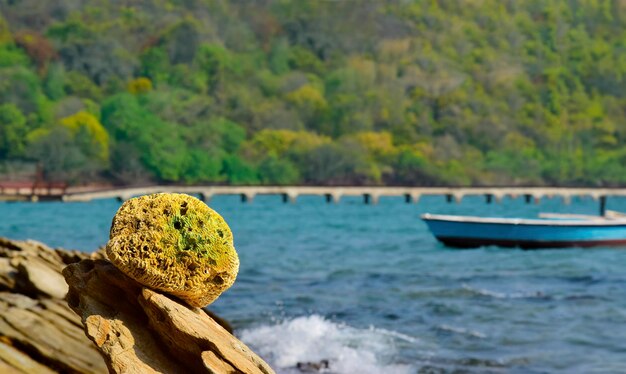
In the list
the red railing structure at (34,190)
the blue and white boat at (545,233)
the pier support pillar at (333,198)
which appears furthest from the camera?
the pier support pillar at (333,198)

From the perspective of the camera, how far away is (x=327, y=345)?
21.0 metres

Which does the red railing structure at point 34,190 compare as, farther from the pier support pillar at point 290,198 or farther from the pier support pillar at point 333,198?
the pier support pillar at point 333,198

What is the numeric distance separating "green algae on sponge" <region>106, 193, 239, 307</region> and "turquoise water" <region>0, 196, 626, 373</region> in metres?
9.06

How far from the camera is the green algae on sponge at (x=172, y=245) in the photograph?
31.9 ft

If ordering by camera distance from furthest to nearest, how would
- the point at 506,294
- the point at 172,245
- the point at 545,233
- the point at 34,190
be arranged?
the point at 34,190
the point at 545,233
the point at 506,294
the point at 172,245

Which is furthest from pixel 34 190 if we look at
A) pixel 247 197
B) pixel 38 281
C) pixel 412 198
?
pixel 38 281

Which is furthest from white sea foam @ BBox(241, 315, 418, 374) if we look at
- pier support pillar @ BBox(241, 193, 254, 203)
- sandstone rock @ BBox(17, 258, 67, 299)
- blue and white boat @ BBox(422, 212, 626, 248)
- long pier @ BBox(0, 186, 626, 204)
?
pier support pillar @ BBox(241, 193, 254, 203)

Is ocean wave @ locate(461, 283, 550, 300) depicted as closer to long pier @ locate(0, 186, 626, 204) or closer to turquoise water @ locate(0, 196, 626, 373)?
turquoise water @ locate(0, 196, 626, 373)

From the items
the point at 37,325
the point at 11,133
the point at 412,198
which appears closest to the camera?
the point at 37,325

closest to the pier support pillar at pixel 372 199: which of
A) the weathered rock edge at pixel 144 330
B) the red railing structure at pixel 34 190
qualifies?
the red railing structure at pixel 34 190

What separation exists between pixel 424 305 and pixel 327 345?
7835mm

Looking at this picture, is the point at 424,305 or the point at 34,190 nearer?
the point at 424,305

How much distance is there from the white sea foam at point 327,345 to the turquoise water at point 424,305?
3cm

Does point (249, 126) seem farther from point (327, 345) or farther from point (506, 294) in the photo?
point (327, 345)
